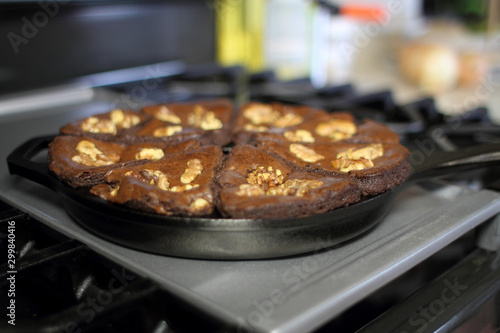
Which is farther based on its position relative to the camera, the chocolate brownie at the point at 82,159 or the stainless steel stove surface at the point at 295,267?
the chocolate brownie at the point at 82,159

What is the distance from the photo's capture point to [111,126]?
3.73ft

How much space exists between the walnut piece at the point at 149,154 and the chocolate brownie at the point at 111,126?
0.32 ft

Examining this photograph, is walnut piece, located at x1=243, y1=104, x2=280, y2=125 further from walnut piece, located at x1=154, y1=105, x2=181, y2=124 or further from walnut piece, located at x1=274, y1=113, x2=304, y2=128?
walnut piece, located at x1=154, y1=105, x2=181, y2=124

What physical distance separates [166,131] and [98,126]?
0.51 feet

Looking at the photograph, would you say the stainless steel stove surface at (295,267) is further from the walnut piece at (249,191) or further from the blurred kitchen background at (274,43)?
the blurred kitchen background at (274,43)

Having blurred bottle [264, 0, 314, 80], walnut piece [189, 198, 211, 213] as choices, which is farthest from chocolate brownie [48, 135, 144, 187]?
blurred bottle [264, 0, 314, 80]

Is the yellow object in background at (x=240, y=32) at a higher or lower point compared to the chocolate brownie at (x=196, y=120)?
higher

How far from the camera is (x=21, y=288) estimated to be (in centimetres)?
87

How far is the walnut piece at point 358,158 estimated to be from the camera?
0.91 m

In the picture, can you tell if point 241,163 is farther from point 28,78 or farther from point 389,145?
point 28,78

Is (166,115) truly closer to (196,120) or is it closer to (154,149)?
(196,120)

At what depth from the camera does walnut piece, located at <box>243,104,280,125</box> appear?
1272 mm

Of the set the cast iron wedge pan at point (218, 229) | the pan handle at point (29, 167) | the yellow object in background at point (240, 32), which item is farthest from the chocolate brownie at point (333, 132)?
the yellow object in background at point (240, 32)

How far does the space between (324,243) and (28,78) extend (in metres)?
1.38
